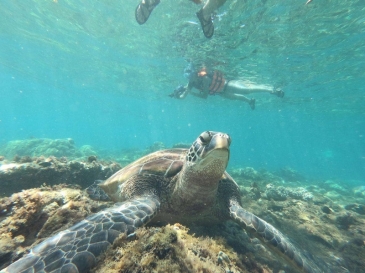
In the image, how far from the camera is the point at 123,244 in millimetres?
1835

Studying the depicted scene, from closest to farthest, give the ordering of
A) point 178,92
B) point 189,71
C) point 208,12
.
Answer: point 208,12, point 178,92, point 189,71

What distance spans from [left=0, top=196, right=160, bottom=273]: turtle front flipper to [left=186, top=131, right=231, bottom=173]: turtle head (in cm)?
89

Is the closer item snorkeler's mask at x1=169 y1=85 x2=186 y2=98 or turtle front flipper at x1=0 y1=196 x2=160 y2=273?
Answer: turtle front flipper at x1=0 y1=196 x2=160 y2=273

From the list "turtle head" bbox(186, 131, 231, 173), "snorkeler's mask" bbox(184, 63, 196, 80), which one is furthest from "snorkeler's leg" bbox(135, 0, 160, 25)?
"snorkeler's mask" bbox(184, 63, 196, 80)

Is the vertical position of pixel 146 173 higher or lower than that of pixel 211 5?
lower

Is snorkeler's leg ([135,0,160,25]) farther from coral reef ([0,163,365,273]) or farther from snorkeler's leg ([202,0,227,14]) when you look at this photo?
coral reef ([0,163,365,273])

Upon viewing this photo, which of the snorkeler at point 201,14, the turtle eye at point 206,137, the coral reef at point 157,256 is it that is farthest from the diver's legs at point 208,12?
the coral reef at point 157,256

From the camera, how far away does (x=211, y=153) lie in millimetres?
2566

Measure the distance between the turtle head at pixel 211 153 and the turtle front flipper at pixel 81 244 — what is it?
2.94ft

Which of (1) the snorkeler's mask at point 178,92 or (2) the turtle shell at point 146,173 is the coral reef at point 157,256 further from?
(1) the snorkeler's mask at point 178,92

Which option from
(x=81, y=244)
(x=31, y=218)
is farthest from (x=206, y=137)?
(x=31, y=218)

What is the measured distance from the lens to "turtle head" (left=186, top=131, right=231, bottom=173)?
2.52 m

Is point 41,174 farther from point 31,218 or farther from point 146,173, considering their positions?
point 146,173

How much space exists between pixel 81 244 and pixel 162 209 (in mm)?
1571
